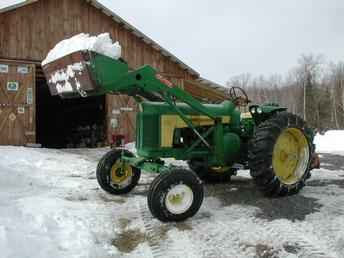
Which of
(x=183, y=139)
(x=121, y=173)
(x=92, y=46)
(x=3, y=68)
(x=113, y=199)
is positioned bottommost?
(x=113, y=199)

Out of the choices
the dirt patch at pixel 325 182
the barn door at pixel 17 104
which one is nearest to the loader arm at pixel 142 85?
the dirt patch at pixel 325 182

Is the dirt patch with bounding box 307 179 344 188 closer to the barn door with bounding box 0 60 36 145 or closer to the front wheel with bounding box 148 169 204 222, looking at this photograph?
the front wheel with bounding box 148 169 204 222

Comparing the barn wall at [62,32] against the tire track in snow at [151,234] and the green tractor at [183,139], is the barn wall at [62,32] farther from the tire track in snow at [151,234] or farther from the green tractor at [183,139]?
the tire track in snow at [151,234]

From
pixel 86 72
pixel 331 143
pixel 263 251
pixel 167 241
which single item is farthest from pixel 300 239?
pixel 331 143

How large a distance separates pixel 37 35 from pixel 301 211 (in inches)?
407

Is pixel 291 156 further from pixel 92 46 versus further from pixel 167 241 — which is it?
pixel 92 46

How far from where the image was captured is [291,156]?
557 centimetres

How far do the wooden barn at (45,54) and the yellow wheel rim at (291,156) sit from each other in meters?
8.74

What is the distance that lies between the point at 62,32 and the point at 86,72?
9227mm

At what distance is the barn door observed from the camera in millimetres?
11422

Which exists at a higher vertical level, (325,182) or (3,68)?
(3,68)

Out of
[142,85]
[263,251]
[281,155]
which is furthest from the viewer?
[281,155]

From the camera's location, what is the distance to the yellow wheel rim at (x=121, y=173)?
18.5 feet

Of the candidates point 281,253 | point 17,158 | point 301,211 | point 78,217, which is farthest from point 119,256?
point 17,158
